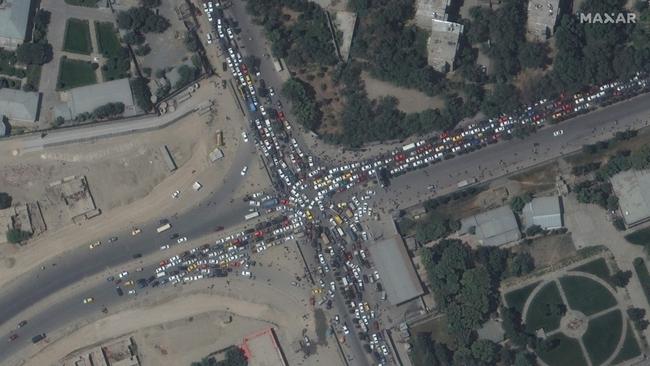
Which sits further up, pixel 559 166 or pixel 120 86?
pixel 120 86

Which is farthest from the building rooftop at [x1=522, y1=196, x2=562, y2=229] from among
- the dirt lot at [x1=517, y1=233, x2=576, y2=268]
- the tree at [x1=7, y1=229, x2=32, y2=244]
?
the tree at [x1=7, y1=229, x2=32, y2=244]

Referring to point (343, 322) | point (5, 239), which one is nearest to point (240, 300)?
point (343, 322)

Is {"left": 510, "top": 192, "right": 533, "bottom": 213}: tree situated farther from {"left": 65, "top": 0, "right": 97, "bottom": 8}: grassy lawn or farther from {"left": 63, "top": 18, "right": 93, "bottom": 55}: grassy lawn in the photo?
{"left": 65, "top": 0, "right": 97, "bottom": 8}: grassy lawn

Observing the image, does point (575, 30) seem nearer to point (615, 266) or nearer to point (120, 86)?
point (615, 266)

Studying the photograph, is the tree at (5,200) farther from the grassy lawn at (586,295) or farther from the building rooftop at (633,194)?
the building rooftop at (633,194)

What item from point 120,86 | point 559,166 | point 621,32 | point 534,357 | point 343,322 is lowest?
point 534,357
